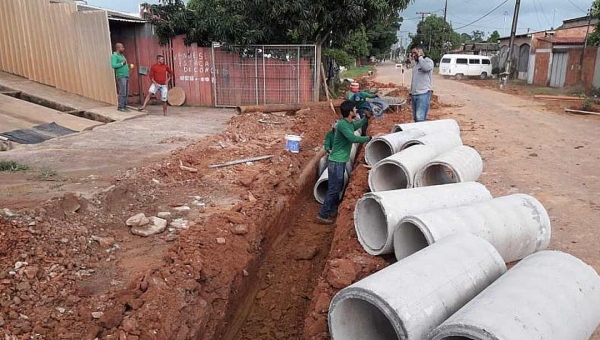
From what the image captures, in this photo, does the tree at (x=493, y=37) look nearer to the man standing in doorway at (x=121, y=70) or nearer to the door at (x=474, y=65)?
the door at (x=474, y=65)

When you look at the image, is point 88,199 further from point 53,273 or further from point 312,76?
point 312,76

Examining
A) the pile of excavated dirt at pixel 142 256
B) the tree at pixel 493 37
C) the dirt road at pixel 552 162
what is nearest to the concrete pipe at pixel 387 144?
the dirt road at pixel 552 162

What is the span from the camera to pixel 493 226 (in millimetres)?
3744

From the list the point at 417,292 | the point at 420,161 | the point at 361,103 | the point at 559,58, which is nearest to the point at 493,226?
the point at 417,292

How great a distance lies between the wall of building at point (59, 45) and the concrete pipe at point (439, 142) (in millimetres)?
8565

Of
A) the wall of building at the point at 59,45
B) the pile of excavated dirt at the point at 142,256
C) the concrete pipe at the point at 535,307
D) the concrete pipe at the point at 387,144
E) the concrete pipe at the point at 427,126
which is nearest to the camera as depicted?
the concrete pipe at the point at 535,307

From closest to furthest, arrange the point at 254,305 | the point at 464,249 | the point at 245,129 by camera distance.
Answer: the point at 464,249 < the point at 254,305 < the point at 245,129

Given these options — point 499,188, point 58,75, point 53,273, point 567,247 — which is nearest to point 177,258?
point 53,273

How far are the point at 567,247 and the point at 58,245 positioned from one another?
16.3ft

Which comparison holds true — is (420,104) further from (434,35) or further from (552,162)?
(434,35)

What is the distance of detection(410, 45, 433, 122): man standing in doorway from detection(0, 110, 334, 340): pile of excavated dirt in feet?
11.4

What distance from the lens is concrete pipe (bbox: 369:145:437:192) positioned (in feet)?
17.3

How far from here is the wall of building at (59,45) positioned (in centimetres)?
1120

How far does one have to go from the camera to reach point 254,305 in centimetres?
490
